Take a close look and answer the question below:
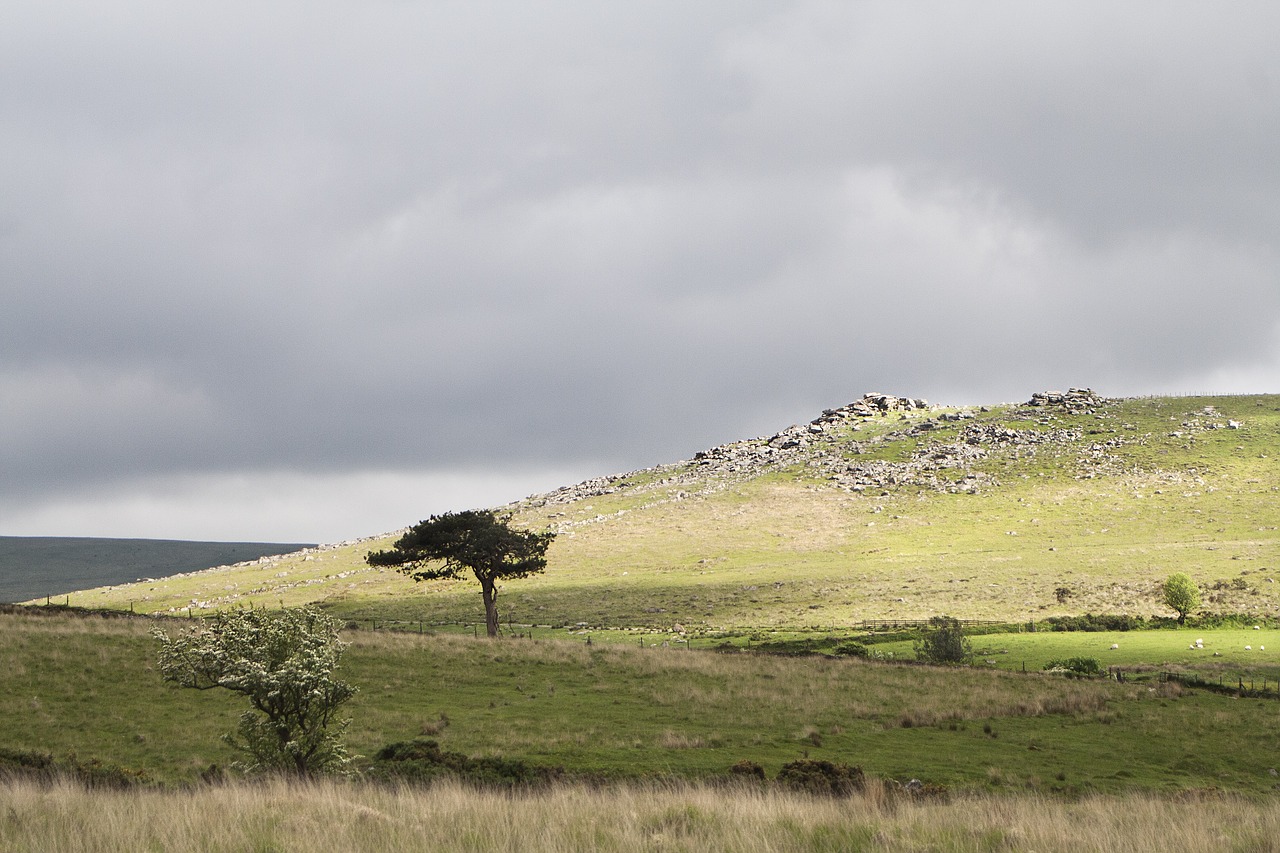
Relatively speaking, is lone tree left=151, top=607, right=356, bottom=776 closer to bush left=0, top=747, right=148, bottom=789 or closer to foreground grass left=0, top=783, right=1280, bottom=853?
bush left=0, top=747, right=148, bottom=789

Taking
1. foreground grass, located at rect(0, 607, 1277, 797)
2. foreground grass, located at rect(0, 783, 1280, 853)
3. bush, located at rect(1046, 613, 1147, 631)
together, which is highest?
foreground grass, located at rect(0, 783, 1280, 853)

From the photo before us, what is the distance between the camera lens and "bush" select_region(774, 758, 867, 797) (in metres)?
21.3

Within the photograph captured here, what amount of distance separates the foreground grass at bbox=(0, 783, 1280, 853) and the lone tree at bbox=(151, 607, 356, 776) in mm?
6817

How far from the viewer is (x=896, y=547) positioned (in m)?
126

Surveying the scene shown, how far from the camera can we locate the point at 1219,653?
56.3m

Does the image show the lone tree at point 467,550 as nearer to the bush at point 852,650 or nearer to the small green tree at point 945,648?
the bush at point 852,650

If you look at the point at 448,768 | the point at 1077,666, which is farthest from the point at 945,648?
the point at 448,768

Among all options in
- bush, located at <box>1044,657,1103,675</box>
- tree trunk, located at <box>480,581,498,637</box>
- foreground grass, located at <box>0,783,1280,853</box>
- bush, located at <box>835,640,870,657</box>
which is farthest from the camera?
tree trunk, located at <box>480,581,498,637</box>

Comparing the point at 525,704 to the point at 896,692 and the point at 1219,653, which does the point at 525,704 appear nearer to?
the point at 896,692

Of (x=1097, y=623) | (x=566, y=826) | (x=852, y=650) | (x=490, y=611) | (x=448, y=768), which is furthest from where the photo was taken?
(x=1097, y=623)

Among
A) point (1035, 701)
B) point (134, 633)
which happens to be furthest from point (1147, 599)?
point (134, 633)

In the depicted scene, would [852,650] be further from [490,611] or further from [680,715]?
[490,611]

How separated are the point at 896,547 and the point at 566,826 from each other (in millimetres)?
122829

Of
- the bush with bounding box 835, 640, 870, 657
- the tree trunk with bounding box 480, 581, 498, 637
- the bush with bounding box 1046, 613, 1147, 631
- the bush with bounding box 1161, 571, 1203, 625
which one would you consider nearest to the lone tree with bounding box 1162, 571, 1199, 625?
the bush with bounding box 1161, 571, 1203, 625
